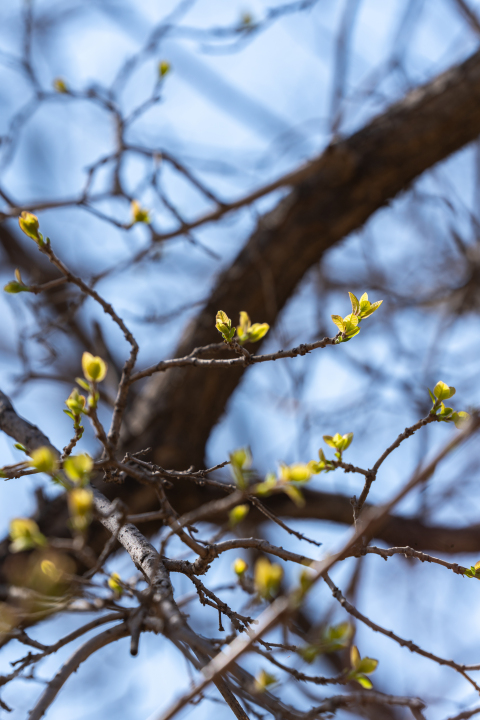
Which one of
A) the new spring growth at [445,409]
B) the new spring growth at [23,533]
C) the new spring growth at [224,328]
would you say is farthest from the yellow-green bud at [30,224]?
the new spring growth at [445,409]

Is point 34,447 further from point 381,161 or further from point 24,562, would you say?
point 381,161

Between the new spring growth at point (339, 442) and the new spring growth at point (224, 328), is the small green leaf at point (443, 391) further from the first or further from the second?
the new spring growth at point (224, 328)

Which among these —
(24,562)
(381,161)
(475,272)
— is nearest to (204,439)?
(24,562)

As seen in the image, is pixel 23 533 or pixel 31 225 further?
pixel 31 225

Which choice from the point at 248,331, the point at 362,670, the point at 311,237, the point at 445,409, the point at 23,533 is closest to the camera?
the point at 23,533

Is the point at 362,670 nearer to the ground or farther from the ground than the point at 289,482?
nearer to the ground

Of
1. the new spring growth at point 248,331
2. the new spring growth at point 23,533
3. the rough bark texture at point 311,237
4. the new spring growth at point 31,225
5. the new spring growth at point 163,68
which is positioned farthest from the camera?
the rough bark texture at point 311,237

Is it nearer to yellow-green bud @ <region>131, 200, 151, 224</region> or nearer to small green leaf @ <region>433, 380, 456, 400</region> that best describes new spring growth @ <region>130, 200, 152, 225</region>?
yellow-green bud @ <region>131, 200, 151, 224</region>

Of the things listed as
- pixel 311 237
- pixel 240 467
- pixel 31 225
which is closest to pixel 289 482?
pixel 240 467

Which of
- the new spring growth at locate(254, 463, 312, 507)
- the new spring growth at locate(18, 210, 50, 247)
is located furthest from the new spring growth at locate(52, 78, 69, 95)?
→ the new spring growth at locate(254, 463, 312, 507)

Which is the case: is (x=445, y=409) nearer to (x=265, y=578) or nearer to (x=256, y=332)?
(x=256, y=332)

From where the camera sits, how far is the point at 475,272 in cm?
304

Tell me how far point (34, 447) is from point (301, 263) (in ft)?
5.98

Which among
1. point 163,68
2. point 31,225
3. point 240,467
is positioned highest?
point 163,68
